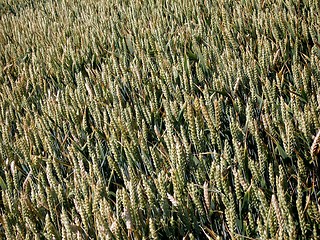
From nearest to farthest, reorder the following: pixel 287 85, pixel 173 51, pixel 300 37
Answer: pixel 287 85, pixel 300 37, pixel 173 51

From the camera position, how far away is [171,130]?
1.18 metres

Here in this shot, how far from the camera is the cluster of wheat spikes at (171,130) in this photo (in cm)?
102

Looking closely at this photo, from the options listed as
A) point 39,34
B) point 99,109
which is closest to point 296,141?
point 99,109

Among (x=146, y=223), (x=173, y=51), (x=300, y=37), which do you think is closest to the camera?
(x=146, y=223)

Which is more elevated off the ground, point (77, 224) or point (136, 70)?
point (136, 70)

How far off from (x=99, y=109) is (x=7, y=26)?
A: 7.73 feet

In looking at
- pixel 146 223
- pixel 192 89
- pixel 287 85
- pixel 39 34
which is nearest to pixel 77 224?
pixel 146 223

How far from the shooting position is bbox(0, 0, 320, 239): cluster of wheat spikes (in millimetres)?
1019

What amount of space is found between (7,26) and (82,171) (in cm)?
289

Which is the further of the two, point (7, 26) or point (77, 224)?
point (7, 26)

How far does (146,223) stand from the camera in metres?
1.02

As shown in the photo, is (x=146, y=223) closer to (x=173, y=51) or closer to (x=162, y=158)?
(x=162, y=158)

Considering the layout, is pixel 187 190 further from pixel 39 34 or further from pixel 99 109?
pixel 39 34

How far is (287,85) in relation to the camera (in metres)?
1.55
